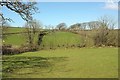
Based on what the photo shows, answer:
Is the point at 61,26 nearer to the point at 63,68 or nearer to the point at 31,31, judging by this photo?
the point at 31,31

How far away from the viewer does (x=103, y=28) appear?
1580 inches

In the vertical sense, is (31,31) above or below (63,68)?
above

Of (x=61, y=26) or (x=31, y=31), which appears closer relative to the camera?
(x=31, y=31)

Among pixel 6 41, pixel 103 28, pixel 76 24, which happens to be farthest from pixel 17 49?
pixel 76 24

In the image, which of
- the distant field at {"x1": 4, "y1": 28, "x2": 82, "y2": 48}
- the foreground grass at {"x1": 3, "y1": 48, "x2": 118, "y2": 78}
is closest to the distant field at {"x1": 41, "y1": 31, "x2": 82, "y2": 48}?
the distant field at {"x1": 4, "y1": 28, "x2": 82, "y2": 48}

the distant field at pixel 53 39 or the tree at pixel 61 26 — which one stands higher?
the tree at pixel 61 26

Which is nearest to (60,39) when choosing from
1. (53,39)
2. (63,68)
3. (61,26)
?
(53,39)

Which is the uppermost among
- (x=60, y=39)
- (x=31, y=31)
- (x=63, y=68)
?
(x=31, y=31)

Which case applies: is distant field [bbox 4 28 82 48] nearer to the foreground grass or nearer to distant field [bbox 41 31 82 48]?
distant field [bbox 41 31 82 48]

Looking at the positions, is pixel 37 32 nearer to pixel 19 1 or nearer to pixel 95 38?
pixel 95 38

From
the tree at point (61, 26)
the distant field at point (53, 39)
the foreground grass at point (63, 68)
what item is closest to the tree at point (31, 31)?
the distant field at point (53, 39)

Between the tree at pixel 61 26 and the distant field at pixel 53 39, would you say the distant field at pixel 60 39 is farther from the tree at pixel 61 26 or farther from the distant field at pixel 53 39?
the tree at pixel 61 26

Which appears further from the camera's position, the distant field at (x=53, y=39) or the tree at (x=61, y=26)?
the tree at (x=61, y=26)

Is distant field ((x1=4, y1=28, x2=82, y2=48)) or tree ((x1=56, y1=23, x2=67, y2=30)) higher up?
tree ((x1=56, y1=23, x2=67, y2=30))
